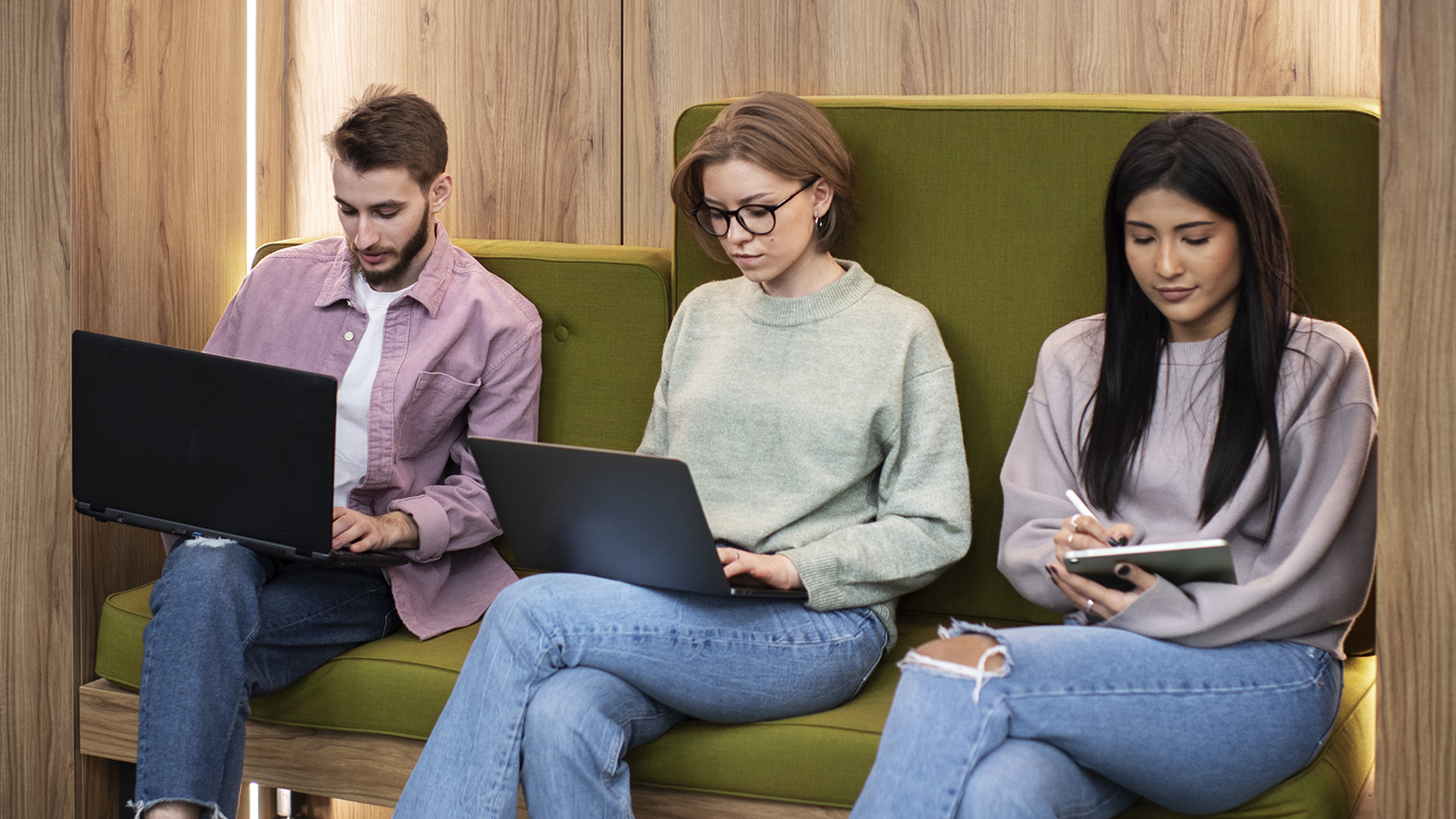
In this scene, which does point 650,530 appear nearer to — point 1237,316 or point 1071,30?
point 1237,316

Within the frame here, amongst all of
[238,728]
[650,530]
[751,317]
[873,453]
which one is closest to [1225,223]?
[873,453]

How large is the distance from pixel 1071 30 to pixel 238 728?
5.09ft

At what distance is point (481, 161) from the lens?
2305 millimetres

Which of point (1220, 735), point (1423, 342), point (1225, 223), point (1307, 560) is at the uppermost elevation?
point (1225, 223)

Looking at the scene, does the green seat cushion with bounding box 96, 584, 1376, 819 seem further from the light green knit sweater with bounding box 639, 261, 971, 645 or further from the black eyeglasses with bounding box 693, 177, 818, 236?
the black eyeglasses with bounding box 693, 177, 818, 236

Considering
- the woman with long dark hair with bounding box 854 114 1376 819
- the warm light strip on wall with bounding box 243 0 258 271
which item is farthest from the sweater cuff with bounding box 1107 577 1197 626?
the warm light strip on wall with bounding box 243 0 258 271

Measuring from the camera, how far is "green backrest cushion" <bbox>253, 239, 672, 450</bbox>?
2002 millimetres

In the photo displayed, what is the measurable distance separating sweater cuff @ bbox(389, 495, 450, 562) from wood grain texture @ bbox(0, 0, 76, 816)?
535mm

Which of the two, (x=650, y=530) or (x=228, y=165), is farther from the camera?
(x=228, y=165)

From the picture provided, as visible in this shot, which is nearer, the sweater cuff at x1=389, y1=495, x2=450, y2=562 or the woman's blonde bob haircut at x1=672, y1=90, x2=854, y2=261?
the woman's blonde bob haircut at x1=672, y1=90, x2=854, y2=261

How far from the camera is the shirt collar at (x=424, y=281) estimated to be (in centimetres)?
188

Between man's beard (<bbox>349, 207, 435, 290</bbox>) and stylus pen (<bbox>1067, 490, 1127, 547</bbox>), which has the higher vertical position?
man's beard (<bbox>349, 207, 435, 290</bbox>)

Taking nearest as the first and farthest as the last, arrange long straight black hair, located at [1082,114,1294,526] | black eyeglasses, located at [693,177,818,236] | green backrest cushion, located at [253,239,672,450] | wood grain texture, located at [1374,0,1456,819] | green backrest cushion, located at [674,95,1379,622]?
wood grain texture, located at [1374,0,1456,819]
long straight black hair, located at [1082,114,1294,526]
black eyeglasses, located at [693,177,818,236]
green backrest cushion, located at [674,95,1379,622]
green backrest cushion, located at [253,239,672,450]

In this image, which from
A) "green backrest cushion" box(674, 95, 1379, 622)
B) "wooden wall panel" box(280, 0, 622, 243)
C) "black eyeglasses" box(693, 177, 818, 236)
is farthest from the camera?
"wooden wall panel" box(280, 0, 622, 243)
